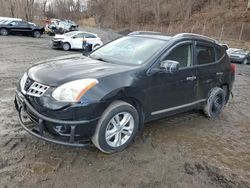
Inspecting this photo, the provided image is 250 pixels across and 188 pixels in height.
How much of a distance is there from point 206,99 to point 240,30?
112 feet

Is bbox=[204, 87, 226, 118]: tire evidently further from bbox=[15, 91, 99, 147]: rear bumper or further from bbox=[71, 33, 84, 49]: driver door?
bbox=[71, 33, 84, 49]: driver door

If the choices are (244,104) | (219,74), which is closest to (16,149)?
(219,74)

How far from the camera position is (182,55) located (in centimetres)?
503

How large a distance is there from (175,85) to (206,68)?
0.98 meters

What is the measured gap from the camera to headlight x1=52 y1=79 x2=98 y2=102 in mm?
3621

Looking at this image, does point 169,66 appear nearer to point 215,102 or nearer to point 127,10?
point 215,102

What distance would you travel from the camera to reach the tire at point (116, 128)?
3.86 meters

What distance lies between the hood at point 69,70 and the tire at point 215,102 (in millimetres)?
2197

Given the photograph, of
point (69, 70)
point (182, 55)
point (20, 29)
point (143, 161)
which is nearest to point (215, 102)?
point (182, 55)

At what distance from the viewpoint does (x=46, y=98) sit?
143 inches

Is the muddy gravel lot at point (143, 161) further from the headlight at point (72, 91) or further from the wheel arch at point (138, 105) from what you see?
the headlight at point (72, 91)

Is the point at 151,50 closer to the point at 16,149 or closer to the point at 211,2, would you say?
the point at 16,149

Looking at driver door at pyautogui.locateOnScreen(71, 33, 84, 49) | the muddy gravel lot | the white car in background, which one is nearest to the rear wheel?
the white car in background

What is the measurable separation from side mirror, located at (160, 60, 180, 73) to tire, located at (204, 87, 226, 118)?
1.72m
